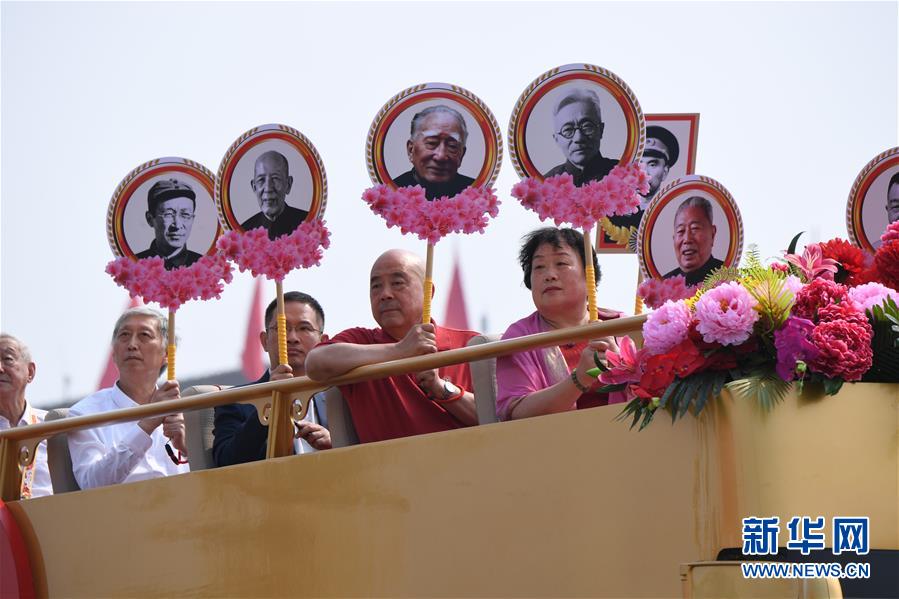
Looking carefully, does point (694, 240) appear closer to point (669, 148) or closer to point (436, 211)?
point (669, 148)

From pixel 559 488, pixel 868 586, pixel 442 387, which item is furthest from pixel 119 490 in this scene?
pixel 868 586

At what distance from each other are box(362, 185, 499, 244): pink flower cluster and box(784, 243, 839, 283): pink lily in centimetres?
128

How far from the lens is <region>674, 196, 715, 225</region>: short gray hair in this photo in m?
6.17

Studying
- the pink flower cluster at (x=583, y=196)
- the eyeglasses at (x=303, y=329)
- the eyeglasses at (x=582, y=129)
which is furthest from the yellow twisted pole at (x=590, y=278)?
the eyeglasses at (x=303, y=329)

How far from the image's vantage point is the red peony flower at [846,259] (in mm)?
4621

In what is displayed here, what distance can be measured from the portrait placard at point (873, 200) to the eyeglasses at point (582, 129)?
174cm

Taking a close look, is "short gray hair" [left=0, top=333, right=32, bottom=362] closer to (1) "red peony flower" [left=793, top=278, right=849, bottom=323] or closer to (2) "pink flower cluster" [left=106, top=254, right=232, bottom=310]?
(2) "pink flower cluster" [left=106, top=254, right=232, bottom=310]

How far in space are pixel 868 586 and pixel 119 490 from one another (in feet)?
10.3

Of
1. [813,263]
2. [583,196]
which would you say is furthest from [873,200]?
[813,263]

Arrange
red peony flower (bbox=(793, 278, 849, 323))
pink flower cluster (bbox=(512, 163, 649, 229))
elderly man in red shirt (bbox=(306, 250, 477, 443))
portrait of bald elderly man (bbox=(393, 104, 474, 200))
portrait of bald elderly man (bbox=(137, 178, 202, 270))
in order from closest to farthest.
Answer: red peony flower (bbox=(793, 278, 849, 323)), elderly man in red shirt (bbox=(306, 250, 477, 443)), pink flower cluster (bbox=(512, 163, 649, 229)), portrait of bald elderly man (bbox=(393, 104, 474, 200)), portrait of bald elderly man (bbox=(137, 178, 202, 270))

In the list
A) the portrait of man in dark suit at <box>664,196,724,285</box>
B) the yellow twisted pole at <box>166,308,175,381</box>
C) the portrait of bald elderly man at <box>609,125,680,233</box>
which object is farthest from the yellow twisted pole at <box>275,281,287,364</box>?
the portrait of bald elderly man at <box>609,125,680,233</box>

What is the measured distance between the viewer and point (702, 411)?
419 cm

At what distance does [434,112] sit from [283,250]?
875 millimetres

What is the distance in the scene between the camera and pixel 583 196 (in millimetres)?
5312
